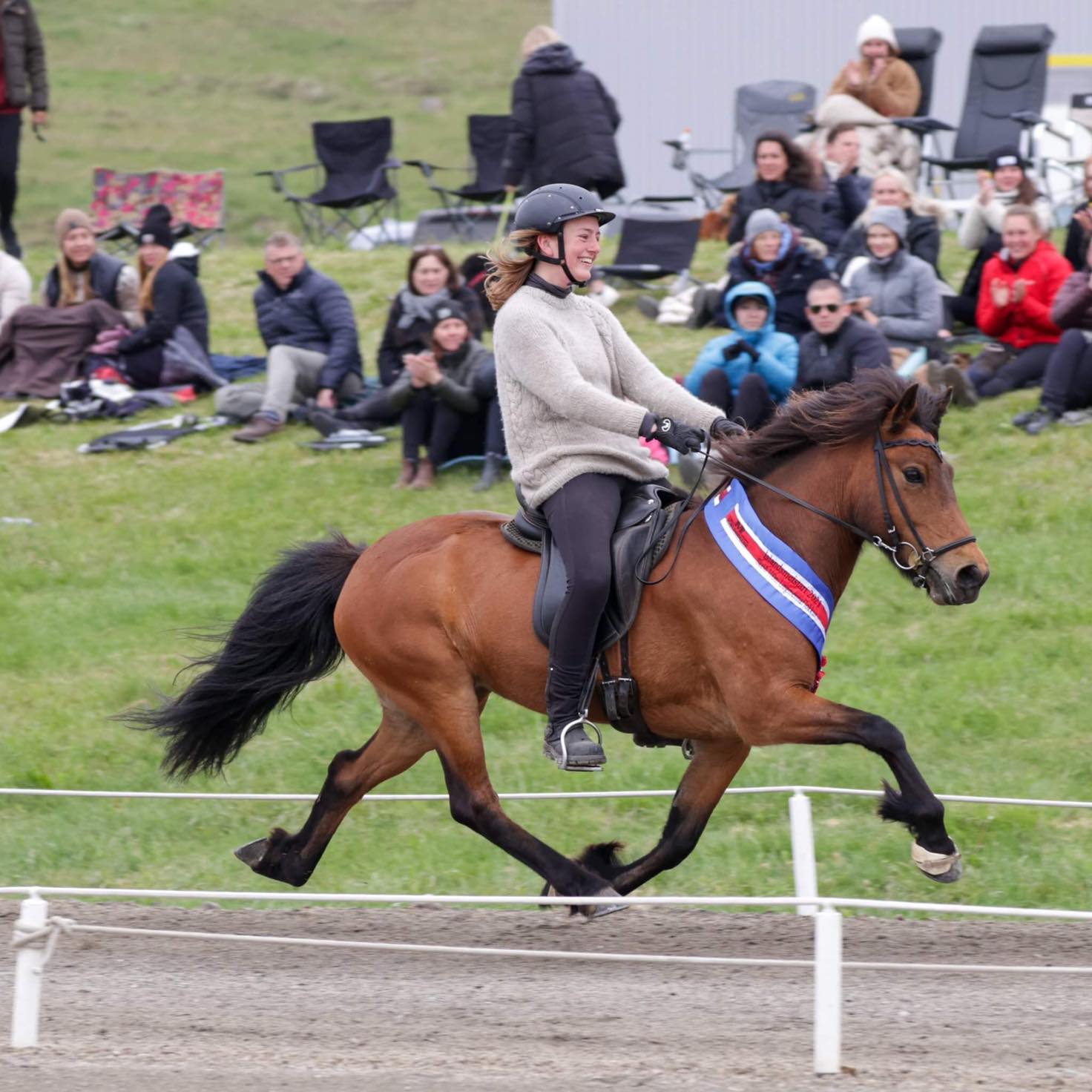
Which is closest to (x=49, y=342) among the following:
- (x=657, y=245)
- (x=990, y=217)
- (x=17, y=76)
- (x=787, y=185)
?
(x=17, y=76)

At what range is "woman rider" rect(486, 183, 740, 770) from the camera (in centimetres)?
557

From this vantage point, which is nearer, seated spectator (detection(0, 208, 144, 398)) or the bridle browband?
the bridle browband

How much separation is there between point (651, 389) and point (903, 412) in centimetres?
93

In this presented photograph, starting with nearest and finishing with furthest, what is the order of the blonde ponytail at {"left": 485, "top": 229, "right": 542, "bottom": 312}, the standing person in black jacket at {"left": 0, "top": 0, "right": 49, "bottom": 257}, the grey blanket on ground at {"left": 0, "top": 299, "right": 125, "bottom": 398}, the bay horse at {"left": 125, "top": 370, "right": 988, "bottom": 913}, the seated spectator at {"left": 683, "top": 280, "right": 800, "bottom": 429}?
1. the bay horse at {"left": 125, "top": 370, "right": 988, "bottom": 913}
2. the blonde ponytail at {"left": 485, "top": 229, "right": 542, "bottom": 312}
3. the seated spectator at {"left": 683, "top": 280, "right": 800, "bottom": 429}
4. the grey blanket on ground at {"left": 0, "top": 299, "right": 125, "bottom": 398}
5. the standing person in black jacket at {"left": 0, "top": 0, "right": 49, "bottom": 257}

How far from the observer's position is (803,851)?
19.8 feet

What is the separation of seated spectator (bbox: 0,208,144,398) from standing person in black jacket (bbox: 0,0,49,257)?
171 cm

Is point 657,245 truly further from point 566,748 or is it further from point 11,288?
point 566,748

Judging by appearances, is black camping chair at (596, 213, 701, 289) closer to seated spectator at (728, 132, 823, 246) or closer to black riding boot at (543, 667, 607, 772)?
seated spectator at (728, 132, 823, 246)

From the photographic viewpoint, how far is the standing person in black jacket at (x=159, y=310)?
12.6 meters

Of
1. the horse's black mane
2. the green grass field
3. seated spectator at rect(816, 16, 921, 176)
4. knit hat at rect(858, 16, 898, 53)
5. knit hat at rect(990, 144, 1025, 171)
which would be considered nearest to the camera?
the horse's black mane

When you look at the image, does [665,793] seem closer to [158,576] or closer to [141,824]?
[141,824]

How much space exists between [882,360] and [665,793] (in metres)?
4.15

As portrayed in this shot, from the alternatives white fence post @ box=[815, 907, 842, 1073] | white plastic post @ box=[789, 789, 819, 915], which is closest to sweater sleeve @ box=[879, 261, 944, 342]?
white plastic post @ box=[789, 789, 819, 915]

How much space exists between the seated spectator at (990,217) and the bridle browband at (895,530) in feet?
20.6
